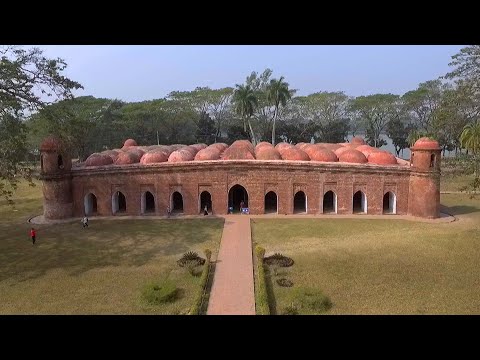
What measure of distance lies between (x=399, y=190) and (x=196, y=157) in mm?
13304

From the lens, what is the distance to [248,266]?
51.4 ft

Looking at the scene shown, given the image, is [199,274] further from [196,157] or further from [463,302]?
[196,157]

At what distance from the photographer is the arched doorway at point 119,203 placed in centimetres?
2530

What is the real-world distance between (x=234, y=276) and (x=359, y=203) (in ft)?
47.1

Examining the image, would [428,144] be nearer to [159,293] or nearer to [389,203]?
[389,203]

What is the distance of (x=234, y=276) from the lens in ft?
48.1

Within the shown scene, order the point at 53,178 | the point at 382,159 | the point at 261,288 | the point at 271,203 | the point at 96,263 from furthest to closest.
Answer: the point at 271,203 < the point at 382,159 < the point at 53,178 < the point at 96,263 < the point at 261,288

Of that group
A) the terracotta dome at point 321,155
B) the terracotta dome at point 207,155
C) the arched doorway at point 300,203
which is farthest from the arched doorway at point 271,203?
the terracotta dome at point 207,155

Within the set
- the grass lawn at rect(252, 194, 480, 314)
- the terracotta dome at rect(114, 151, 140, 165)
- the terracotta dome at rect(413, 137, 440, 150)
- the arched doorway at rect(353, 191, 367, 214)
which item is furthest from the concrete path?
the terracotta dome at rect(413, 137, 440, 150)

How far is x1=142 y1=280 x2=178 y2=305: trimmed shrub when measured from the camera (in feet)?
41.2

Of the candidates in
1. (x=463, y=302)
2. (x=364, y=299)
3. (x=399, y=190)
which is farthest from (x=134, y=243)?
(x=399, y=190)

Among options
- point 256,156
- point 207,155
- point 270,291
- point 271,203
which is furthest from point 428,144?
point 270,291

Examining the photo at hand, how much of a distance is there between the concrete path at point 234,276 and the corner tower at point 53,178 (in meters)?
10.4

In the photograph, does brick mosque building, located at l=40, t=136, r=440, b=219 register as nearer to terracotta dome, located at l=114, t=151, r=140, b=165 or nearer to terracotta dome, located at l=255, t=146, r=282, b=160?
terracotta dome, located at l=255, t=146, r=282, b=160
